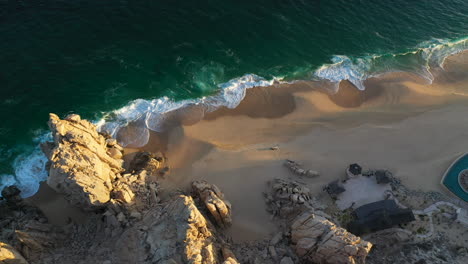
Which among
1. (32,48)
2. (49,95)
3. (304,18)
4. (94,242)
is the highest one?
(304,18)

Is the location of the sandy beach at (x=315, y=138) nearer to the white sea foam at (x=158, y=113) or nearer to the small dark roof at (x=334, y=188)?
the small dark roof at (x=334, y=188)

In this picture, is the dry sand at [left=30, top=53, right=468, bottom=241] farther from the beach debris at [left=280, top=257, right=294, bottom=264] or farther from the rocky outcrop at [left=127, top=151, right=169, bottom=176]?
the beach debris at [left=280, top=257, right=294, bottom=264]

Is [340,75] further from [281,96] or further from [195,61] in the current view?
[195,61]

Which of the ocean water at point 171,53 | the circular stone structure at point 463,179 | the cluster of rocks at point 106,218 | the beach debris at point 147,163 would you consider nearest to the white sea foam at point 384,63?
the ocean water at point 171,53

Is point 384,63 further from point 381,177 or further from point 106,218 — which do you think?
point 106,218

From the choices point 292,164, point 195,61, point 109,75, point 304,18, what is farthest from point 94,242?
point 304,18

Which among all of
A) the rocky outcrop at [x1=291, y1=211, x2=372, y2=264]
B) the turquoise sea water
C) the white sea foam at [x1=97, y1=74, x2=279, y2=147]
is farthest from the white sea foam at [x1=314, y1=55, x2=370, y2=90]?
the rocky outcrop at [x1=291, y1=211, x2=372, y2=264]
